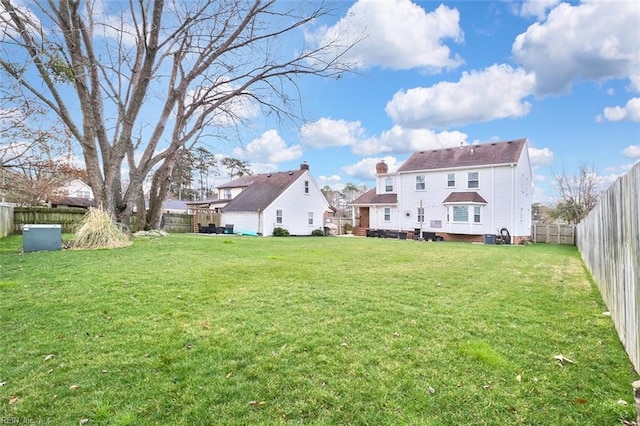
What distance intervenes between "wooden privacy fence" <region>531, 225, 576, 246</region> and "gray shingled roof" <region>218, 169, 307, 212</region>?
1824 centimetres

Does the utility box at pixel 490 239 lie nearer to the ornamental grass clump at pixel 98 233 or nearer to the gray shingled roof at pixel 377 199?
the gray shingled roof at pixel 377 199

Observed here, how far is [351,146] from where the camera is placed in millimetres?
25828

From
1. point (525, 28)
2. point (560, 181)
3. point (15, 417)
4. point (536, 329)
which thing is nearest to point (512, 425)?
point (536, 329)

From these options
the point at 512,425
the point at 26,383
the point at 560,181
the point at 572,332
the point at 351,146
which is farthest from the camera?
the point at 560,181

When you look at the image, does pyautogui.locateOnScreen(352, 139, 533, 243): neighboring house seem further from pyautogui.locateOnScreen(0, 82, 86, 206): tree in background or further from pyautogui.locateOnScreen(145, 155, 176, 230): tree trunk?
pyautogui.locateOnScreen(0, 82, 86, 206): tree in background

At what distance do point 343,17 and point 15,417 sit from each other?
12621 mm

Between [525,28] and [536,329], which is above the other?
[525,28]

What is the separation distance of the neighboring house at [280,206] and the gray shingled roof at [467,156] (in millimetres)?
7962

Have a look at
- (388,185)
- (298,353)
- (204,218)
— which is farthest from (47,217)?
(388,185)

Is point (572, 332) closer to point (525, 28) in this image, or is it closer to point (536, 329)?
point (536, 329)

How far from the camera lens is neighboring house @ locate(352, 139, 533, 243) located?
23281 mm

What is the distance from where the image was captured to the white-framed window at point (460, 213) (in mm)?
24453

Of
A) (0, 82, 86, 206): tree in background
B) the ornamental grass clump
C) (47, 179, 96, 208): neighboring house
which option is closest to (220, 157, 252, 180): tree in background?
(47, 179, 96, 208): neighboring house

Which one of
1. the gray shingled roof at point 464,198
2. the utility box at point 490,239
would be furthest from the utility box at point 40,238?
the gray shingled roof at point 464,198
